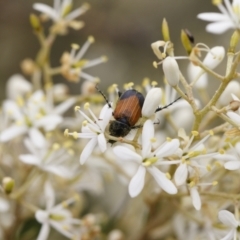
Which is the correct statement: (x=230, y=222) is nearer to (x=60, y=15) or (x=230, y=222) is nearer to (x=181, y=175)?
(x=181, y=175)

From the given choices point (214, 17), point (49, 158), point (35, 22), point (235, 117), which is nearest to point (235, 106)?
point (235, 117)

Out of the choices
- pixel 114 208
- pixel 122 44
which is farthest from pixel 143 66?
pixel 114 208

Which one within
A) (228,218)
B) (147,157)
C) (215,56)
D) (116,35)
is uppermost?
(215,56)

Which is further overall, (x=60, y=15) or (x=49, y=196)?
(x=60, y=15)

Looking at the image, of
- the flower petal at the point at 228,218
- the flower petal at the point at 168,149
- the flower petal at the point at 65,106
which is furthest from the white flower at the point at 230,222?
the flower petal at the point at 65,106

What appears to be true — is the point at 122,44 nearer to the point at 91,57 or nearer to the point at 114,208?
the point at 91,57
